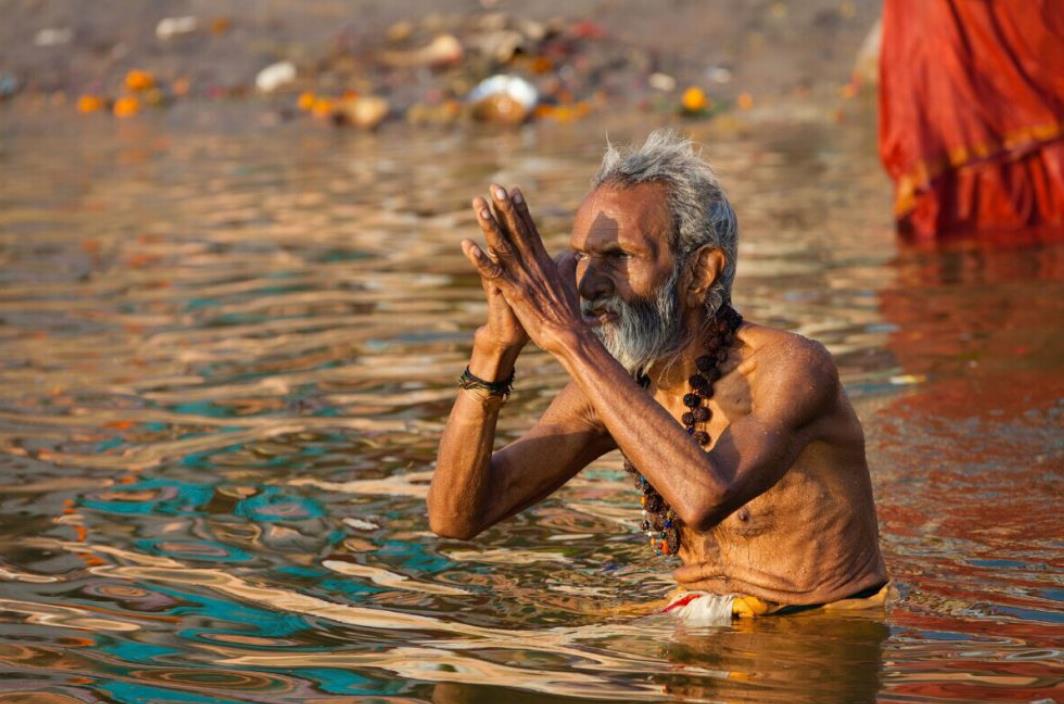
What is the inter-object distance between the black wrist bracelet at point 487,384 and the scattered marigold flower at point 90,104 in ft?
59.0

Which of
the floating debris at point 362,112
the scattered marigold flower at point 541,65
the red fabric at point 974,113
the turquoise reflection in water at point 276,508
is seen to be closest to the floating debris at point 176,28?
the floating debris at point 362,112

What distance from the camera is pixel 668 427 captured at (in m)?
3.75

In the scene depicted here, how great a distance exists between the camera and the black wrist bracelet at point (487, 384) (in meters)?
4.10

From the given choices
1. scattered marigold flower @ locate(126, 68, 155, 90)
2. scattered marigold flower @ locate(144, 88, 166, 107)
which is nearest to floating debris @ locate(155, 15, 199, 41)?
scattered marigold flower @ locate(126, 68, 155, 90)

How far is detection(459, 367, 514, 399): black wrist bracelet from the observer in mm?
4098

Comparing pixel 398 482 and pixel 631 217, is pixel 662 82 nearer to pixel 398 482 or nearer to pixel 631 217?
pixel 398 482

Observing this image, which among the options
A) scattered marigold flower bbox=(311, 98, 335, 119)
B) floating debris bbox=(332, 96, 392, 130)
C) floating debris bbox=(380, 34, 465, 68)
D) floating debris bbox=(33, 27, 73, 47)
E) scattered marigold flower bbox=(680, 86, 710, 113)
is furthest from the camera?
floating debris bbox=(33, 27, 73, 47)

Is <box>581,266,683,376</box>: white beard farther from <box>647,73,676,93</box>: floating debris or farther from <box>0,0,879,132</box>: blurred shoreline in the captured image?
<box>647,73,676,93</box>: floating debris

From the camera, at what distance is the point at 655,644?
4.21m

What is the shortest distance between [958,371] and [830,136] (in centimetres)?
971

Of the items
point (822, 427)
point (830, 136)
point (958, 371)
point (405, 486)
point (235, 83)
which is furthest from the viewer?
point (235, 83)

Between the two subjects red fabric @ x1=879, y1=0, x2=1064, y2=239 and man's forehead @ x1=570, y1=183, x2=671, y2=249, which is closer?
man's forehead @ x1=570, y1=183, x2=671, y2=249

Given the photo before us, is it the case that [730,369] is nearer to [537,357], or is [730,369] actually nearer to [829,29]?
[537,357]

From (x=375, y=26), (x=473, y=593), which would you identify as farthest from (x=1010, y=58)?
(x=375, y=26)
